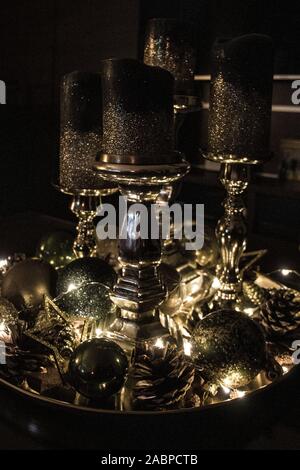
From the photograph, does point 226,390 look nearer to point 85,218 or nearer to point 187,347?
point 187,347

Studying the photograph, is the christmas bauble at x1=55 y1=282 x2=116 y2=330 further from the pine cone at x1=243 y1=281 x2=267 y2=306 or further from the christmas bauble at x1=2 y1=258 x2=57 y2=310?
the pine cone at x1=243 y1=281 x2=267 y2=306

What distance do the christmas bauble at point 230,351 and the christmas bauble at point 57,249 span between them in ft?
1.15

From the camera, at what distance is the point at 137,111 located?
52cm

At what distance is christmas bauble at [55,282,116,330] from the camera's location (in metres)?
0.59

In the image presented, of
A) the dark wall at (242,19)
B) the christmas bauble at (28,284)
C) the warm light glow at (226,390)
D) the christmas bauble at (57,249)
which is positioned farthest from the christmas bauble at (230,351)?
the dark wall at (242,19)

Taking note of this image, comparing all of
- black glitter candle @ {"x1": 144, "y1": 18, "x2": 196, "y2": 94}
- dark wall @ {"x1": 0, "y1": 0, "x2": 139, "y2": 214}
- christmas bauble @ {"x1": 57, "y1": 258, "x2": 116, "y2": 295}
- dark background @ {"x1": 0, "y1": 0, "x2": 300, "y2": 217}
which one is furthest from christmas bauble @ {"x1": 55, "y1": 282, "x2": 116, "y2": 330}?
dark wall @ {"x1": 0, "y1": 0, "x2": 139, "y2": 214}

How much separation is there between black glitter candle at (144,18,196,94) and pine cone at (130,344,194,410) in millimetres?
385

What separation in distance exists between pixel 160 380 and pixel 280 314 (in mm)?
203

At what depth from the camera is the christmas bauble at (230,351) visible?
1.61ft

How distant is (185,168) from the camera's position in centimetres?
55

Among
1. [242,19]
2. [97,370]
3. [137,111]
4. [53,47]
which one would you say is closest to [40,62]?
[53,47]

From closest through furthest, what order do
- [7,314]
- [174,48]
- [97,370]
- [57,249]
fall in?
1. [97,370]
2. [7,314]
3. [174,48]
4. [57,249]
